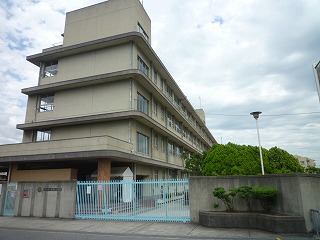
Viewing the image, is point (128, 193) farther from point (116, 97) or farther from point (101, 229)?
point (116, 97)

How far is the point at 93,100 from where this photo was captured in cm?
2208

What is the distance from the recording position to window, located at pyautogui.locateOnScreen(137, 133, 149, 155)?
22.0 m

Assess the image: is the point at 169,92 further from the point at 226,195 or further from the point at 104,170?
the point at 226,195

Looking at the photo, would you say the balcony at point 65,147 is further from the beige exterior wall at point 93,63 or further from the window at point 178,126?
the window at point 178,126

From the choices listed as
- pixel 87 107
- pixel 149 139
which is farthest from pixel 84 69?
pixel 149 139

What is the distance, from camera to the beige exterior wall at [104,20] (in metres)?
22.5

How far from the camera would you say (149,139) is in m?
24.2

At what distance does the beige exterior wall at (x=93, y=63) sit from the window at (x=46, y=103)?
1392 mm

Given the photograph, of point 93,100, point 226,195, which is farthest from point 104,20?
point 226,195

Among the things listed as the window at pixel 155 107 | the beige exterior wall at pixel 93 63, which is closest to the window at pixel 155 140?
the window at pixel 155 107

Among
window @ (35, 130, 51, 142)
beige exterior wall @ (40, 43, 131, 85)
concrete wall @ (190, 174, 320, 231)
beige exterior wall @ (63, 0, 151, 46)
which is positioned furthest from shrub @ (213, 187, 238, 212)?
window @ (35, 130, 51, 142)

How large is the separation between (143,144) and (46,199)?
1035cm

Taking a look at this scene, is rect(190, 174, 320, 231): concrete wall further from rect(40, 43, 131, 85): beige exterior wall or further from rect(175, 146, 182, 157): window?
rect(175, 146, 182, 157): window

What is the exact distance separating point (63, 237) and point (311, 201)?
9614 millimetres
